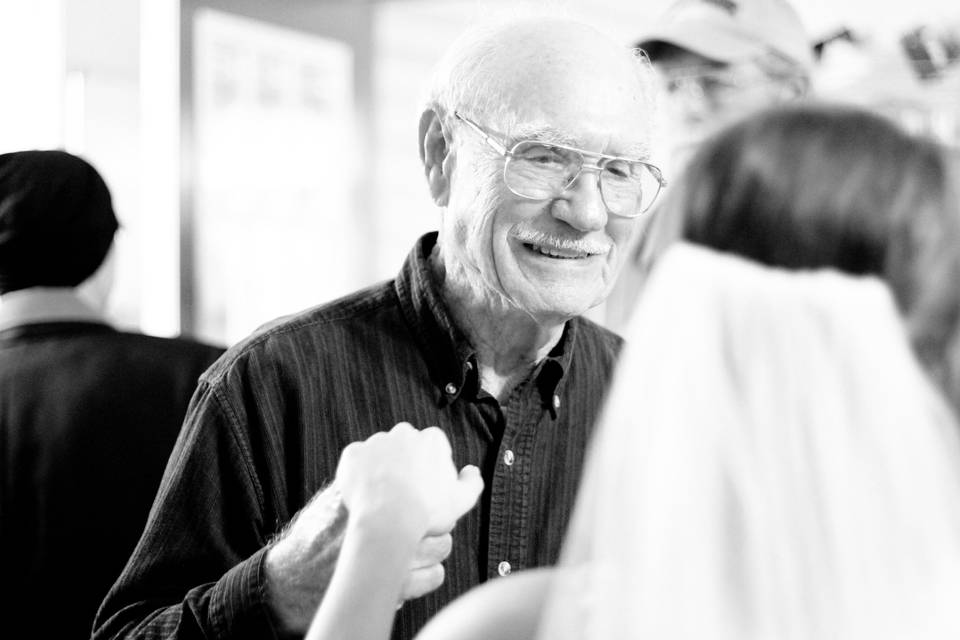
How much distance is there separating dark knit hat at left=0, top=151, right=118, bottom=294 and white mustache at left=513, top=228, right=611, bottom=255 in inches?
44.9

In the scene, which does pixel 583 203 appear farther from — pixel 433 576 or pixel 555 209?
pixel 433 576

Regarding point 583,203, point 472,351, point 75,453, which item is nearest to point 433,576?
point 472,351

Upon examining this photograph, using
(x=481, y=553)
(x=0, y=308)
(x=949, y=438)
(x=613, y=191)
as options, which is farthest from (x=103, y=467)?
(x=949, y=438)

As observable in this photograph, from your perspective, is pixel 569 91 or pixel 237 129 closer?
pixel 569 91

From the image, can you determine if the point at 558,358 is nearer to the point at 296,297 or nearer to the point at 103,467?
the point at 103,467

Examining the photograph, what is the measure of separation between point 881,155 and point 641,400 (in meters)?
0.26

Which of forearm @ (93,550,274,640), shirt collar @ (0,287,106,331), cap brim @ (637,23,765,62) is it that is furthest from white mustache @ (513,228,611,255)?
shirt collar @ (0,287,106,331)

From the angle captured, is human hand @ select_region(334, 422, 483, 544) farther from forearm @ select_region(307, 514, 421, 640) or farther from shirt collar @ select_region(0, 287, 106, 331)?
shirt collar @ select_region(0, 287, 106, 331)

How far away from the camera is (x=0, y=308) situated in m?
2.45

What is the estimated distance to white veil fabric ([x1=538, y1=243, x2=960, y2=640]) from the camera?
909mm

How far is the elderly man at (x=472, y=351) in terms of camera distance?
1.60 meters

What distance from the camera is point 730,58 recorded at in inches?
90.7

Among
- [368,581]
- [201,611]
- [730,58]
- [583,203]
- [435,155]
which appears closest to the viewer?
[368,581]

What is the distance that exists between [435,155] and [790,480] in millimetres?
1018
